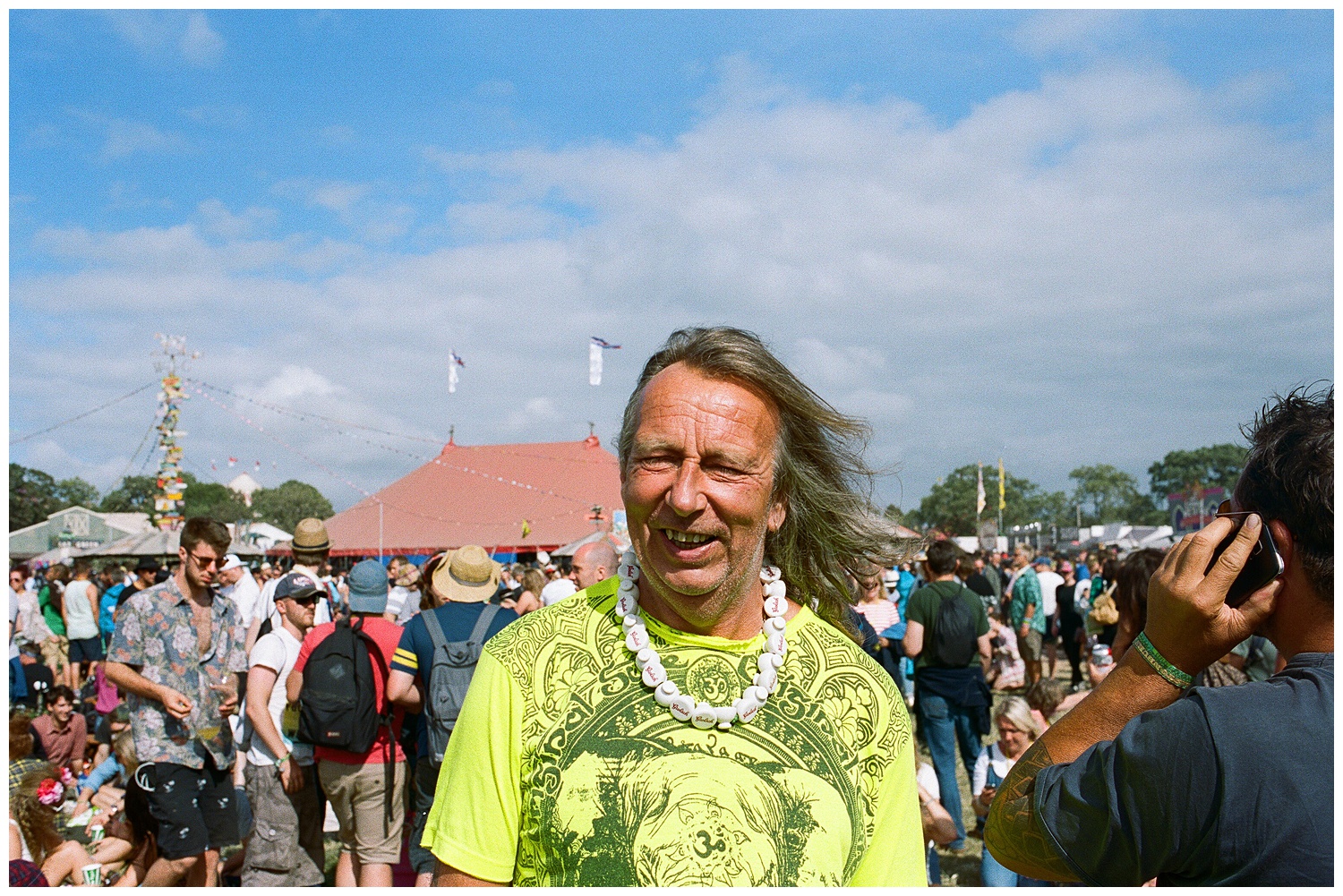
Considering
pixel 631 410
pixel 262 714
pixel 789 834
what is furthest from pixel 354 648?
pixel 789 834

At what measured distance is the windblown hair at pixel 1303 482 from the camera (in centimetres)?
144

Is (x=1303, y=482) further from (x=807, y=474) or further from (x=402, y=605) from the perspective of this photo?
(x=402, y=605)

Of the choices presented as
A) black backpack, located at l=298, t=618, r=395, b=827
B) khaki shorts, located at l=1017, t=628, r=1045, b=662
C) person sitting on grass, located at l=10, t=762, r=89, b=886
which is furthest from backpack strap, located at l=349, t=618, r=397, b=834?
khaki shorts, located at l=1017, t=628, r=1045, b=662

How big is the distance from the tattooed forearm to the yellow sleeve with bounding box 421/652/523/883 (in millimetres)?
A: 852

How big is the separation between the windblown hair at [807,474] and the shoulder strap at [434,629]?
2.56 m

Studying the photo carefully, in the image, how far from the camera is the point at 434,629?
4480mm

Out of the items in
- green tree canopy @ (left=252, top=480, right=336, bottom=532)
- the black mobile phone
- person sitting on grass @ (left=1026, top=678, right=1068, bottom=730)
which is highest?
green tree canopy @ (left=252, top=480, right=336, bottom=532)

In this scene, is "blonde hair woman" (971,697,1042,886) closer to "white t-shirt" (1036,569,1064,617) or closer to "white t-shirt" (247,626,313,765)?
"white t-shirt" (247,626,313,765)

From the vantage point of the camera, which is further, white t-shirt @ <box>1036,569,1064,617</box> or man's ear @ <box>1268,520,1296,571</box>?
white t-shirt @ <box>1036,569,1064,617</box>

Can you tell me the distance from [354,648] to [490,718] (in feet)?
9.90

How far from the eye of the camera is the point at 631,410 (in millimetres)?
2096

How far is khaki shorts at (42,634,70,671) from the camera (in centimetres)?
1245

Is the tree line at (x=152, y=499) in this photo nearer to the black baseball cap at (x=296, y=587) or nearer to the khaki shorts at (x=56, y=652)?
the khaki shorts at (x=56, y=652)

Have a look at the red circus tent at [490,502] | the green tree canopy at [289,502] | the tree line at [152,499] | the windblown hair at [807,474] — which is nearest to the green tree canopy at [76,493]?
the tree line at [152,499]
